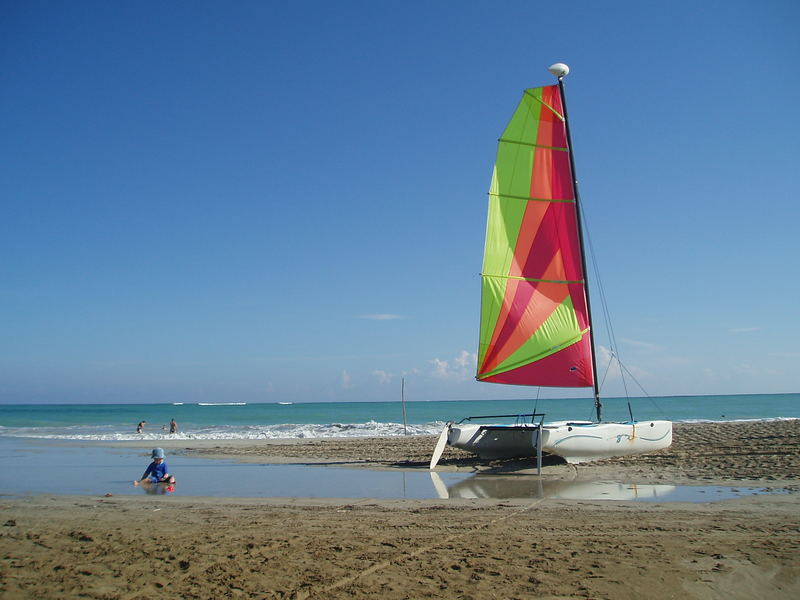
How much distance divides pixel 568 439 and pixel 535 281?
A: 3.92 meters

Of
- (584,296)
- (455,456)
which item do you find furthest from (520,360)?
(455,456)

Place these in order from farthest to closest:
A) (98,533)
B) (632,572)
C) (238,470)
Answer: (238,470) → (98,533) → (632,572)

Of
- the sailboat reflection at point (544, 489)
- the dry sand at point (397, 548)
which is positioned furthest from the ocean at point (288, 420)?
the dry sand at point (397, 548)

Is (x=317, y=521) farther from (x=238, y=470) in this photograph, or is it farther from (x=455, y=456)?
(x=455, y=456)

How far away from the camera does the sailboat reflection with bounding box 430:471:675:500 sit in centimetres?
930

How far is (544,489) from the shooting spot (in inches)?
396

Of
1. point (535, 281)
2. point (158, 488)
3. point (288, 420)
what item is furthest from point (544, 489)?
point (288, 420)

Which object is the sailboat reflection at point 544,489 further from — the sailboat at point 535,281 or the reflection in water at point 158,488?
the reflection in water at point 158,488

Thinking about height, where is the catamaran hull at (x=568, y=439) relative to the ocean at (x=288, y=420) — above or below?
above

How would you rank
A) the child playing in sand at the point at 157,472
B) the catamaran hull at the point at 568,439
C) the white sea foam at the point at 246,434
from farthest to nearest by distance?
the white sea foam at the point at 246,434
the catamaran hull at the point at 568,439
the child playing in sand at the point at 157,472

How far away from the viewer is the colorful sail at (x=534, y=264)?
46.0 feet

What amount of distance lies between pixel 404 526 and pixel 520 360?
305 inches

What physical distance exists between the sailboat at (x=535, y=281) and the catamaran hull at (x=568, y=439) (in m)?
0.03

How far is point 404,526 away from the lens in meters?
6.86
